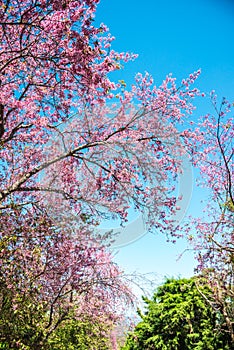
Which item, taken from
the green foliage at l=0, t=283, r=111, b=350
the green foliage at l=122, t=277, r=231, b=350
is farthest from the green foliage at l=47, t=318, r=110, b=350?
the green foliage at l=122, t=277, r=231, b=350

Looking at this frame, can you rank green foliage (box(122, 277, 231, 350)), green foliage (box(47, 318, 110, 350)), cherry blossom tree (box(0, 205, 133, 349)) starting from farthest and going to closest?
1. green foliage (box(47, 318, 110, 350))
2. green foliage (box(122, 277, 231, 350))
3. cherry blossom tree (box(0, 205, 133, 349))

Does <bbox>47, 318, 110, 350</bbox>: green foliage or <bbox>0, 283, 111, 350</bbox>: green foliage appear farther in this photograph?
<bbox>47, 318, 110, 350</bbox>: green foliage

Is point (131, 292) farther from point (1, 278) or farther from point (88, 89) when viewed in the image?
point (88, 89)

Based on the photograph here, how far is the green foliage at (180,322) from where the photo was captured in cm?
830

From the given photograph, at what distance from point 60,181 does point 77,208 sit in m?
0.96

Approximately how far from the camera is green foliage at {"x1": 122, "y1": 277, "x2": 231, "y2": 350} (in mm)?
8297

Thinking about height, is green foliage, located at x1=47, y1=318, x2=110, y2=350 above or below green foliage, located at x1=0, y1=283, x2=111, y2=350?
above

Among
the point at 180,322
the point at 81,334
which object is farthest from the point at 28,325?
the point at 81,334

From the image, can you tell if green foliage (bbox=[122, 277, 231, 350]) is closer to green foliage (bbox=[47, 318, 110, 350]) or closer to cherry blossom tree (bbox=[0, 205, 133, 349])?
cherry blossom tree (bbox=[0, 205, 133, 349])

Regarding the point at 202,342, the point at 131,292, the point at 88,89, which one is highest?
the point at 88,89

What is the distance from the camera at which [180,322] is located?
28.7ft

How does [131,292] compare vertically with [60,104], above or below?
below

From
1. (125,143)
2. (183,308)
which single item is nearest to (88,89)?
(125,143)

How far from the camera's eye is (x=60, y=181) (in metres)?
8.27
